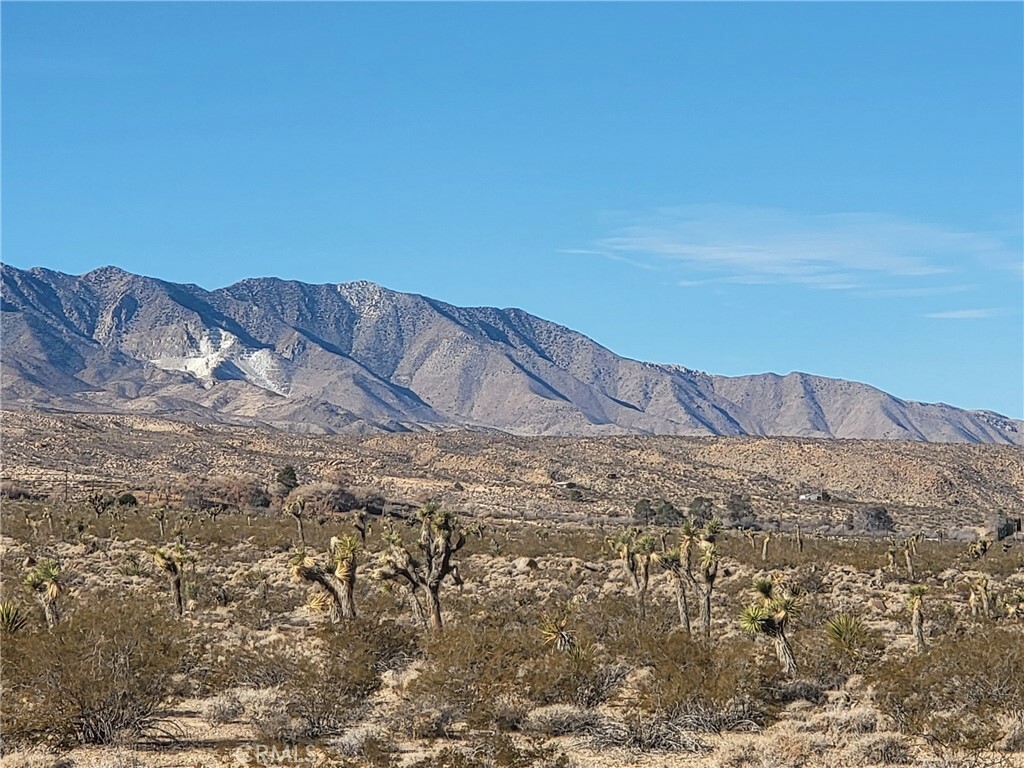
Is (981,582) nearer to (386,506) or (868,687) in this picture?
(868,687)

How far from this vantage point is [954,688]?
17781mm

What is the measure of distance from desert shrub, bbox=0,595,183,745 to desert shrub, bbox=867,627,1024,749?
10996 millimetres

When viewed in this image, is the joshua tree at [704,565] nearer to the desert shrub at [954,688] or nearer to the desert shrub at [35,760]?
the desert shrub at [954,688]

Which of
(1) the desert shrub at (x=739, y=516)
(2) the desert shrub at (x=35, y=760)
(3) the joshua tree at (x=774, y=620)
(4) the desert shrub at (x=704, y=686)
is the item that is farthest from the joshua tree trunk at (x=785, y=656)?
(1) the desert shrub at (x=739, y=516)

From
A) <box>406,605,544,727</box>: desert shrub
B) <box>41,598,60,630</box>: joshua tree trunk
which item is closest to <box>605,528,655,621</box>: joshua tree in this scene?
<box>406,605,544,727</box>: desert shrub

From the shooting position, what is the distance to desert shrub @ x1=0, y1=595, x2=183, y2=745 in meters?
16.0

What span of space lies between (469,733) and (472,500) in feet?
231

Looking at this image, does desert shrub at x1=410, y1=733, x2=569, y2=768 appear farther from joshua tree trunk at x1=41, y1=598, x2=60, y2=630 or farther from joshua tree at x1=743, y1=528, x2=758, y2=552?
joshua tree at x1=743, y1=528, x2=758, y2=552

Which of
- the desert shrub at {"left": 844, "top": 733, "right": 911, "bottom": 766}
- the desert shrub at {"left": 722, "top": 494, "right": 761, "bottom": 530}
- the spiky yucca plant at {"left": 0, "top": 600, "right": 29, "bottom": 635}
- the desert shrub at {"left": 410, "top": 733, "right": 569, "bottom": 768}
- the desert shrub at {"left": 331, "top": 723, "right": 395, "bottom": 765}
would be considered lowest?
the desert shrub at {"left": 331, "top": 723, "right": 395, "bottom": 765}

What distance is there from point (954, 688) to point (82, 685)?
1281cm

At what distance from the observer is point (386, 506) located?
79.2 m

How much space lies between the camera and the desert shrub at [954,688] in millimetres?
16422

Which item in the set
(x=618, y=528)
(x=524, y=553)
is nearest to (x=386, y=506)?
(x=618, y=528)

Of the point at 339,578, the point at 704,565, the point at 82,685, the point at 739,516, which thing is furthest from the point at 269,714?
the point at 739,516
